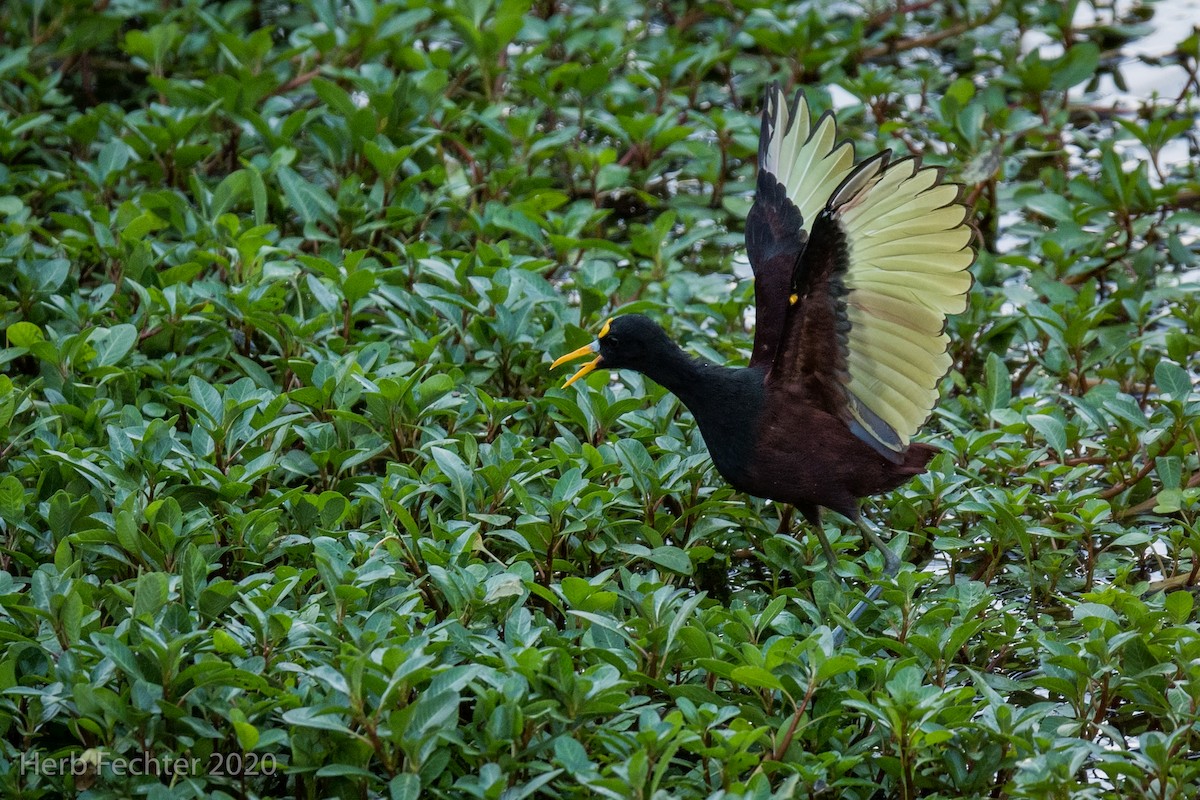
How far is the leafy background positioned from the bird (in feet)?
0.57

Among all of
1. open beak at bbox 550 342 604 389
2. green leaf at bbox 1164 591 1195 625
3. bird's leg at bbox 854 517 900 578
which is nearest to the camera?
green leaf at bbox 1164 591 1195 625

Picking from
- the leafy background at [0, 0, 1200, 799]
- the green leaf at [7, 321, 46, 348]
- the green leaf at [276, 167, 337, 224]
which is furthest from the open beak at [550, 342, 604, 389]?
the green leaf at [7, 321, 46, 348]

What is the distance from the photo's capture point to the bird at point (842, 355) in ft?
13.2

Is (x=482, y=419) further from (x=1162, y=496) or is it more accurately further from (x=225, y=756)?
(x=1162, y=496)

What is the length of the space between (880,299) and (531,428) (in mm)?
1425

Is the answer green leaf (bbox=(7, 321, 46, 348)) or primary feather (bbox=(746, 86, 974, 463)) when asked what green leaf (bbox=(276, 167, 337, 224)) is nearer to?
green leaf (bbox=(7, 321, 46, 348))

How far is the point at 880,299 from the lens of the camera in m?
4.14

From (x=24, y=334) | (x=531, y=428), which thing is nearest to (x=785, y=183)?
(x=531, y=428)

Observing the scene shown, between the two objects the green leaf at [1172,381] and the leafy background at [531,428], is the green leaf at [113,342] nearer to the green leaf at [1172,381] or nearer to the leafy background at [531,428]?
the leafy background at [531,428]

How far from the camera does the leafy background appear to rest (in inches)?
135

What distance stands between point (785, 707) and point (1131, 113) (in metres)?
4.86

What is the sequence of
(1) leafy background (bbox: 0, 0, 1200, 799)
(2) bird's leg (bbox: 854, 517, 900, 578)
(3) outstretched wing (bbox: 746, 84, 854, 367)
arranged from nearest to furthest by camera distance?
(1) leafy background (bbox: 0, 0, 1200, 799) → (2) bird's leg (bbox: 854, 517, 900, 578) → (3) outstretched wing (bbox: 746, 84, 854, 367)

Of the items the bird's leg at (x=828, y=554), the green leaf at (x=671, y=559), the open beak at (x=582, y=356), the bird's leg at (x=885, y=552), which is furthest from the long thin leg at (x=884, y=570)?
the open beak at (x=582, y=356)

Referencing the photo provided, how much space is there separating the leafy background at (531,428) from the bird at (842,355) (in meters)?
0.17
